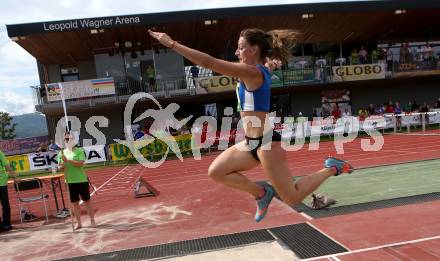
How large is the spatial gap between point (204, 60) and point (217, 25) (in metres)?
20.4

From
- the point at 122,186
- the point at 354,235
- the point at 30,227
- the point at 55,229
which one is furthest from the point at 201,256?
the point at 122,186

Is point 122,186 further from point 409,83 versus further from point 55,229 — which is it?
point 409,83

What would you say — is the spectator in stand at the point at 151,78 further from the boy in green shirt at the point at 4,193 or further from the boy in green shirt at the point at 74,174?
the boy in green shirt at the point at 74,174

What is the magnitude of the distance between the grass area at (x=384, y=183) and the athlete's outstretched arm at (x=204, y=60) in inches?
187

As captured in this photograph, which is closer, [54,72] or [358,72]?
[358,72]

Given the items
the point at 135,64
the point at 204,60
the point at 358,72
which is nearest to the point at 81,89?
the point at 135,64

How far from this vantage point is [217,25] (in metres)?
23.0

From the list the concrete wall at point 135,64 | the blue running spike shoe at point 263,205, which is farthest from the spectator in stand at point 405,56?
the blue running spike shoe at point 263,205

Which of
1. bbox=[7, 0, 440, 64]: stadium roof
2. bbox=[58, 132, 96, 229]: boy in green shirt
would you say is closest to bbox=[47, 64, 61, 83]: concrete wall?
bbox=[7, 0, 440, 64]: stadium roof

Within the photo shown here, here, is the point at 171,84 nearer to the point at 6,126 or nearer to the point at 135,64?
the point at 135,64

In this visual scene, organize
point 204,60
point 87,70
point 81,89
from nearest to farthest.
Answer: point 204,60
point 81,89
point 87,70

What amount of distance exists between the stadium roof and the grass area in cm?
1400

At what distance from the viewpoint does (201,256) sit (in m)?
5.52

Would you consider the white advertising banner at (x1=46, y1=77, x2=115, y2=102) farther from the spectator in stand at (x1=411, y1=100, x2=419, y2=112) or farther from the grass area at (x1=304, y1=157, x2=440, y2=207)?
the spectator in stand at (x1=411, y1=100, x2=419, y2=112)
